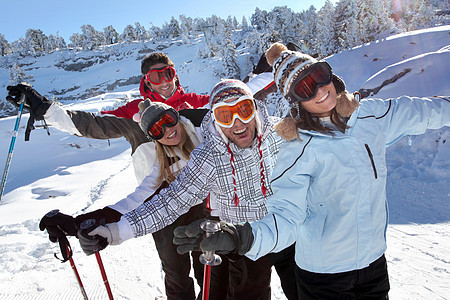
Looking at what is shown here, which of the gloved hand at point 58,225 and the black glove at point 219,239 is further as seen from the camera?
the gloved hand at point 58,225

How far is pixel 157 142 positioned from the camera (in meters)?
2.52

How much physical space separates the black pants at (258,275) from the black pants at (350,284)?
0.61 m

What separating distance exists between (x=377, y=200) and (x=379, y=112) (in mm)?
556

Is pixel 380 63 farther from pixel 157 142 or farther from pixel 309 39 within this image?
pixel 309 39

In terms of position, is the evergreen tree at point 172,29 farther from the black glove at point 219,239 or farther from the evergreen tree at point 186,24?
the black glove at point 219,239

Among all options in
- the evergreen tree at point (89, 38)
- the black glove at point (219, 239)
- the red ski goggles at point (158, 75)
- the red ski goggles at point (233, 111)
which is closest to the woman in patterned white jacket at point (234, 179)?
the red ski goggles at point (233, 111)

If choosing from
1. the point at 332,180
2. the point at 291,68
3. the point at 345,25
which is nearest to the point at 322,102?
the point at 291,68

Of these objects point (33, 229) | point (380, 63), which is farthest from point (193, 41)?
point (33, 229)

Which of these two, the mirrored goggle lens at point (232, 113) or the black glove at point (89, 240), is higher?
the mirrored goggle lens at point (232, 113)

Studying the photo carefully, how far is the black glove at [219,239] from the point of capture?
1237 mm

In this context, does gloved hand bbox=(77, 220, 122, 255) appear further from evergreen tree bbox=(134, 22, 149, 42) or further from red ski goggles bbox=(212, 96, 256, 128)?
evergreen tree bbox=(134, 22, 149, 42)

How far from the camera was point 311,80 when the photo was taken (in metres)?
1.65

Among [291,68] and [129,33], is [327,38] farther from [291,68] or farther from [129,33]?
[129,33]

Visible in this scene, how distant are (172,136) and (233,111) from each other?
71 centimetres
